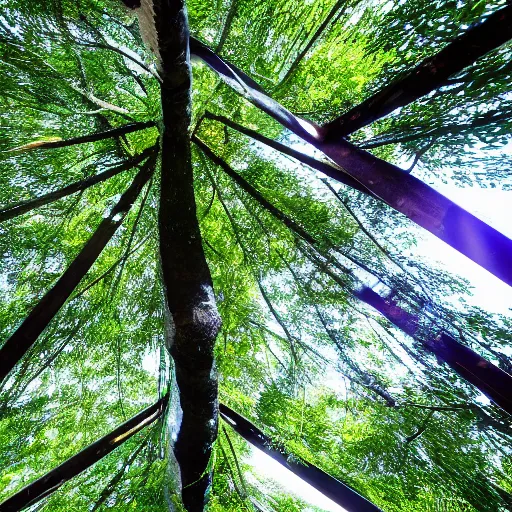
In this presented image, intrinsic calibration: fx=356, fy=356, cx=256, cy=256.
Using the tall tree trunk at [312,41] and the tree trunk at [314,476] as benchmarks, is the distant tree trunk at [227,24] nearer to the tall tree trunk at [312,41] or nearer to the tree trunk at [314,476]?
the tall tree trunk at [312,41]

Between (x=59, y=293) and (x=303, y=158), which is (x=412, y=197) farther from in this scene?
(x=59, y=293)

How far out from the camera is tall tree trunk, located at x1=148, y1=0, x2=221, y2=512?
7.68ft

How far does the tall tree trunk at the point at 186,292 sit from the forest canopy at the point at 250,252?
2 cm

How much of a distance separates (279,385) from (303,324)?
0.80 meters

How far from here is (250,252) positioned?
3.67 m

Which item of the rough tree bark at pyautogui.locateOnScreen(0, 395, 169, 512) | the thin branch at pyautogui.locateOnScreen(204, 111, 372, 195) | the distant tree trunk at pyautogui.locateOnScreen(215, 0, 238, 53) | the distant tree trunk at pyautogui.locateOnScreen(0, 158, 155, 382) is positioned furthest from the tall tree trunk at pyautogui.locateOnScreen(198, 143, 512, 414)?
the rough tree bark at pyautogui.locateOnScreen(0, 395, 169, 512)

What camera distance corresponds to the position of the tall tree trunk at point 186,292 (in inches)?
92.1

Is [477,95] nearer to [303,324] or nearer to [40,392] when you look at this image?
[303,324]

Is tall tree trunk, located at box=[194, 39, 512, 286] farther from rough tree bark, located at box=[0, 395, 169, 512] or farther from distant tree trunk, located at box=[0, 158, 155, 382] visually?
rough tree bark, located at box=[0, 395, 169, 512]

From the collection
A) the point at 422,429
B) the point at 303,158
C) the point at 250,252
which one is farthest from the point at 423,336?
the point at 250,252

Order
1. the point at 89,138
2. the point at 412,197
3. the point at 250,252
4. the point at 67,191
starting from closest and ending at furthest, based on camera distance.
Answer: the point at 412,197, the point at 89,138, the point at 67,191, the point at 250,252

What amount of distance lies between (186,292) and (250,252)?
1337 mm

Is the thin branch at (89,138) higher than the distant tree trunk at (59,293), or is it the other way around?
the thin branch at (89,138)

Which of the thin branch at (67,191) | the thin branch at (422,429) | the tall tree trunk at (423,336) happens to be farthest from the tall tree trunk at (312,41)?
the thin branch at (422,429)
